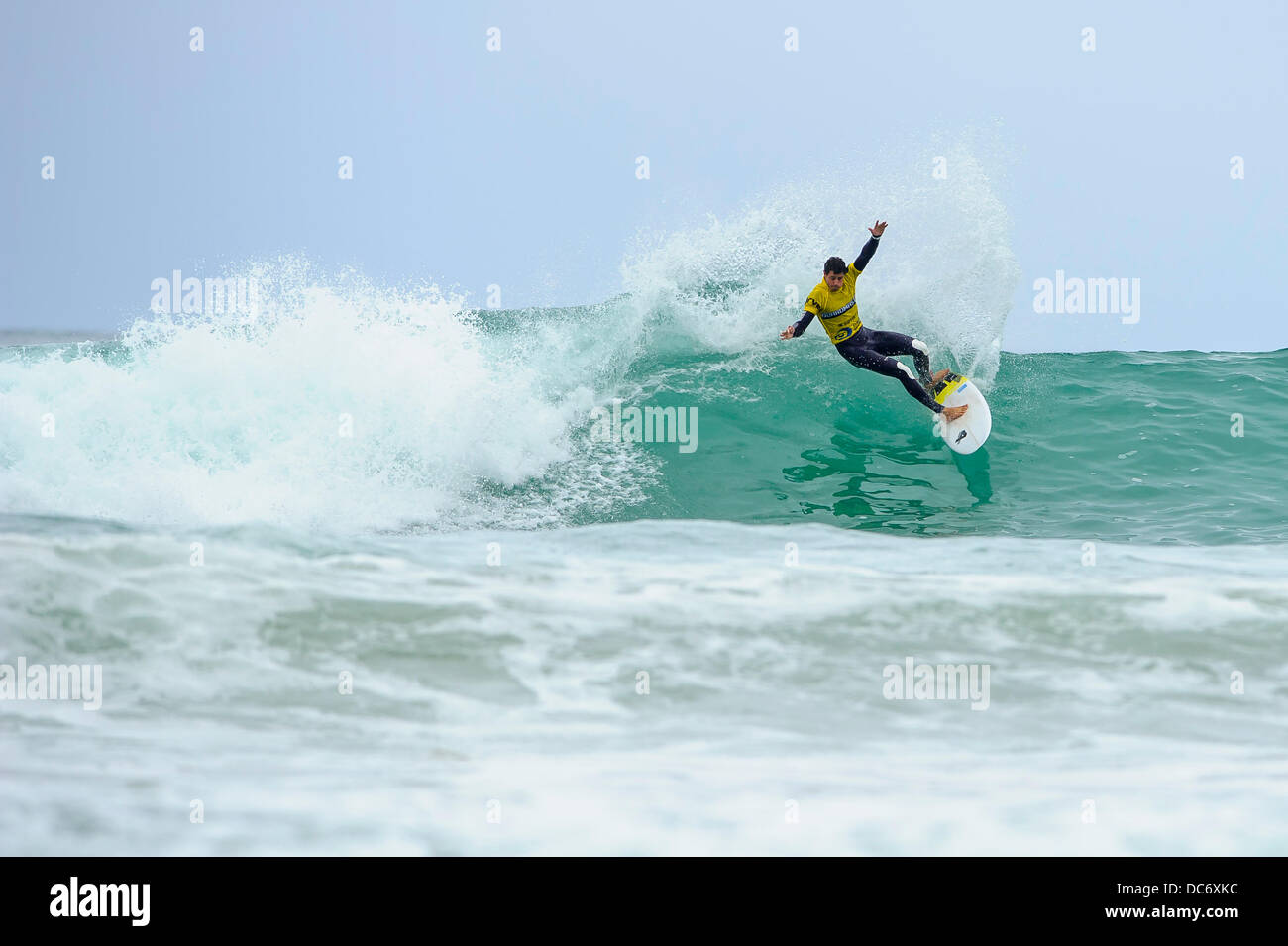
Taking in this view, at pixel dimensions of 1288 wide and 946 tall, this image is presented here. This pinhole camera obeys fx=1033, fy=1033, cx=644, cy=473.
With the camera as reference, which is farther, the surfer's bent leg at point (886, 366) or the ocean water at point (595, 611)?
the surfer's bent leg at point (886, 366)

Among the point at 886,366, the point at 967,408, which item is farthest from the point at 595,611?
the point at 967,408

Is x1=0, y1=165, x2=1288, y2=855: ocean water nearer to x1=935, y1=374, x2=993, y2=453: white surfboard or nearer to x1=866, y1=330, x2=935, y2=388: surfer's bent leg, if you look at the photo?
x1=935, y1=374, x2=993, y2=453: white surfboard

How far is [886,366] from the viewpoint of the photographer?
9.90 meters

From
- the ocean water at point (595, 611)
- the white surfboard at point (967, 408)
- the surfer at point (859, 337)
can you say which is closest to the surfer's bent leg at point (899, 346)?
the surfer at point (859, 337)

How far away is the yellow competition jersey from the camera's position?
32.4ft

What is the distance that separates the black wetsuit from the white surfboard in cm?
12

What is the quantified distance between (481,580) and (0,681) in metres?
2.31

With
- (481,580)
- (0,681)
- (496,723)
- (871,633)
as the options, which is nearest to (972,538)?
(871,633)

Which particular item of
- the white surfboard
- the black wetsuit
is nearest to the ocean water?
the white surfboard

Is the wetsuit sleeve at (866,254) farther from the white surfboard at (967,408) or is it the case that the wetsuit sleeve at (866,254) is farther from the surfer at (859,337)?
the white surfboard at (967,408)

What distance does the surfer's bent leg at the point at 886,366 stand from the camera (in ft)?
32.3

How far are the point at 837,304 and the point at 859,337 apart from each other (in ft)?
1.42

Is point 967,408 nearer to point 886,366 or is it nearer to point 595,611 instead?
point 886,366
